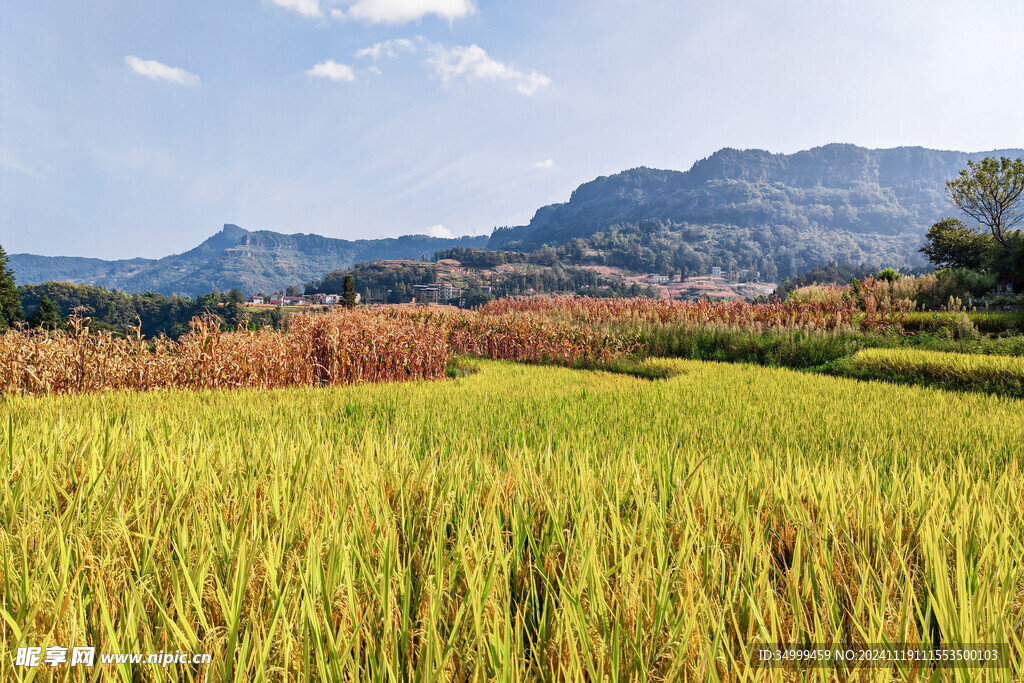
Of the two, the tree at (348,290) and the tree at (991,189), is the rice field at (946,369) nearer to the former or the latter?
the tree at (991,189)

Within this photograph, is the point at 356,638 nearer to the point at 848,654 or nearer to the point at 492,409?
the point at 848,654

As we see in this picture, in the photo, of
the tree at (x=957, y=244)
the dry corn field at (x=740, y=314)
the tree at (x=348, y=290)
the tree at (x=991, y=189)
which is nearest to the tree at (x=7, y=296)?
the tree at (x=348, y=290)

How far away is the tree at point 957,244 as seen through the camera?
25.5 metres

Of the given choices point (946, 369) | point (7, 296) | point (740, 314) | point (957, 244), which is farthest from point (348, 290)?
point (957, 244)

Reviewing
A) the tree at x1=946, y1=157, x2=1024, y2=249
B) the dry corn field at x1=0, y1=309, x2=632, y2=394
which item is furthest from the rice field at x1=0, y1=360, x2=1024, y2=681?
the tree at x1=946, y1=157, x2=1024, y2=249

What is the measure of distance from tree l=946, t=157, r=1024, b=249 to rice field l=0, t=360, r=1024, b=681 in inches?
1330

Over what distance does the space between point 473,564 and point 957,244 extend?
117 ft

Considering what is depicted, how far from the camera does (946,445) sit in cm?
396

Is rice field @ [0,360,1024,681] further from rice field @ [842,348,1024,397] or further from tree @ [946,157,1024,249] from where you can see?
tree @ [946,157,1024,249]

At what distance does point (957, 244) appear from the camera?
26281mm

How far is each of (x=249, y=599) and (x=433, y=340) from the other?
8.50m

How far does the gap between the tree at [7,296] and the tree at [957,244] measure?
189 ft

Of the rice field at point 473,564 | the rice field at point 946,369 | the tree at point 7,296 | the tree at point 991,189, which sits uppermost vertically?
the tree at point 991,189

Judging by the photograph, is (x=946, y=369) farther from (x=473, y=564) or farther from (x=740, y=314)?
(x=473, y=564)
